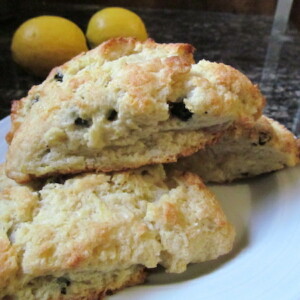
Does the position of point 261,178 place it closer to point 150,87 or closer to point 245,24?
point 150,87

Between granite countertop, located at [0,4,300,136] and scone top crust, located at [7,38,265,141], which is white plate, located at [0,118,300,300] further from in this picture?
granite countertop, located at [0,4,300,136]

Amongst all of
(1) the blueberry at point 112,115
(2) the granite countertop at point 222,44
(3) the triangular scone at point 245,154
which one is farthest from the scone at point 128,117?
(2) the granite countertop at point 222,44

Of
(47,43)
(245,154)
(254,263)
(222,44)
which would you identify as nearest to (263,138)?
(245,154)

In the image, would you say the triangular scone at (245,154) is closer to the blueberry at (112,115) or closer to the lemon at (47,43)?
the blueberry at (112,115)

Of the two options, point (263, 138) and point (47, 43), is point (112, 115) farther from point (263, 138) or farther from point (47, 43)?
point (47, 43)

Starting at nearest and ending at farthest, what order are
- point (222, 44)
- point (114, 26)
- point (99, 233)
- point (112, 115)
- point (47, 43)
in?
point (99, 233), point (112, 115), point (47, 43), point (114, 26), point (222, 44)

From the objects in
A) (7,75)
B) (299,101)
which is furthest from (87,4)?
(299,101)
